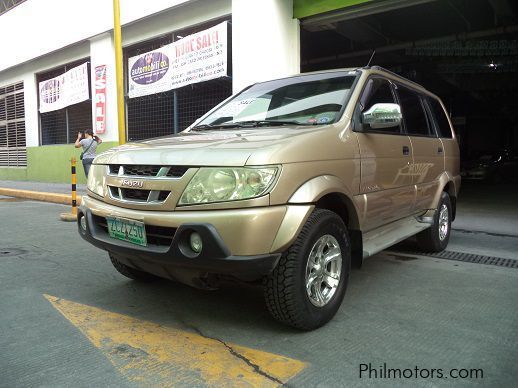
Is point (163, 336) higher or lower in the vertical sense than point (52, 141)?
lower

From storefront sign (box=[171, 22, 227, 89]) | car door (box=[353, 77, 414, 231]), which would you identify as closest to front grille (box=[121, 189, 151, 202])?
car door (box=[353, 77, 414, 231])

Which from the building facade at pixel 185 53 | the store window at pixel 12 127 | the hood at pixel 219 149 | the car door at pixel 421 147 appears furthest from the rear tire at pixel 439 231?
the store window at pixel 12 127

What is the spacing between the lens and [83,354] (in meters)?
2.66

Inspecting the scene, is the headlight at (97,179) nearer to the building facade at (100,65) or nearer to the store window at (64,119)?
the building facade at (100,65)

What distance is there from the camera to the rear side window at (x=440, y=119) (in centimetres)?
530

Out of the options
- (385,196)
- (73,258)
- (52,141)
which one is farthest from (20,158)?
(385,196)

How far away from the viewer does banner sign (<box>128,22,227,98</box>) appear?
9.70m

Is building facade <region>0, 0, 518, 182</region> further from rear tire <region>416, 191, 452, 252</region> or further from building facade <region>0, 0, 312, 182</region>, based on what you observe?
rear tire <region>416, 191, 452, 252</region>

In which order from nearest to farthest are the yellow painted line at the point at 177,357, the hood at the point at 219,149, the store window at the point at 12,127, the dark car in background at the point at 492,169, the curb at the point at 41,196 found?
the yellow painted line at the point at 177,357 → the hood at the point at 219,149 → the curb at the point at 41,196 → the dark car in background at the point at 492,169 → the store window at the point at 12,127

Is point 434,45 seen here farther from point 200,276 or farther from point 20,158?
point 20,158

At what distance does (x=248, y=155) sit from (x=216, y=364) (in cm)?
120

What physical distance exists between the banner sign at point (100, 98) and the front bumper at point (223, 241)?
10.9 m

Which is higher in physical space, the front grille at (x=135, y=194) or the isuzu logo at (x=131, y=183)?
the isuzu logo at (x=131, y=183)

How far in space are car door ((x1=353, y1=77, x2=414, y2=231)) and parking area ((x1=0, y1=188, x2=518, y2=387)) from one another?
2.25 ft
